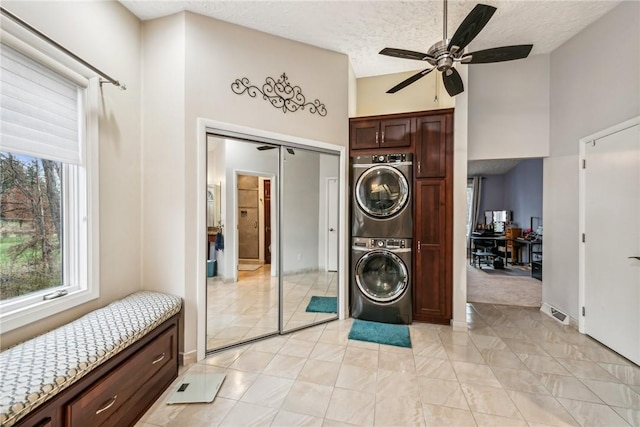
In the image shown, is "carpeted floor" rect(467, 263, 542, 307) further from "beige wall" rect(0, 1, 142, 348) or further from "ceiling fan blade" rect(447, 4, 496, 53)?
"beige wall" rect(0, 1, 142, 348)

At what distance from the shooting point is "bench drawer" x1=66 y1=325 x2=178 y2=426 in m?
1.34

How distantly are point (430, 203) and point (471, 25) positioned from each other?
1.79 meters

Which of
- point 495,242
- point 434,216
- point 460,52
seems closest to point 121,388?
point 434,216

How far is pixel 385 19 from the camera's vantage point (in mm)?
2641

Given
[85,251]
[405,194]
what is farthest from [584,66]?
[85,251]

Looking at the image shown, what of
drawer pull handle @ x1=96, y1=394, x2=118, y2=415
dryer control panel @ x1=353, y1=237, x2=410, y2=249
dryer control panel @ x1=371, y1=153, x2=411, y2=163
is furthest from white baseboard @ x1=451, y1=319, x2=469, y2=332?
drawer pull handle @ x1=96, y1=394, x2=118, y2=415

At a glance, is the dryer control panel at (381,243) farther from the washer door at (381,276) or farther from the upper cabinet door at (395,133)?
the upper cabinet door at (395,133)

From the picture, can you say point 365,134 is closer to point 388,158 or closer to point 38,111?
point 388,158

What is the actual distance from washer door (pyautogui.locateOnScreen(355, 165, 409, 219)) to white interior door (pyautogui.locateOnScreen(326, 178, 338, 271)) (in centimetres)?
28

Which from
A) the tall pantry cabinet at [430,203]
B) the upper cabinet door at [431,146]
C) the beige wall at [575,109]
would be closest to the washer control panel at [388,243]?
the tall pantry cabinet at [430,203]

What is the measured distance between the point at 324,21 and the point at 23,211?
9.35 ft

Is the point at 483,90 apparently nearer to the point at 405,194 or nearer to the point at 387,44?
the point at 387,44

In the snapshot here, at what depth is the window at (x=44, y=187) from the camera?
1.53 metres

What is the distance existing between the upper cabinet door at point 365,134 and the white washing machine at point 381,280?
1.15 m
